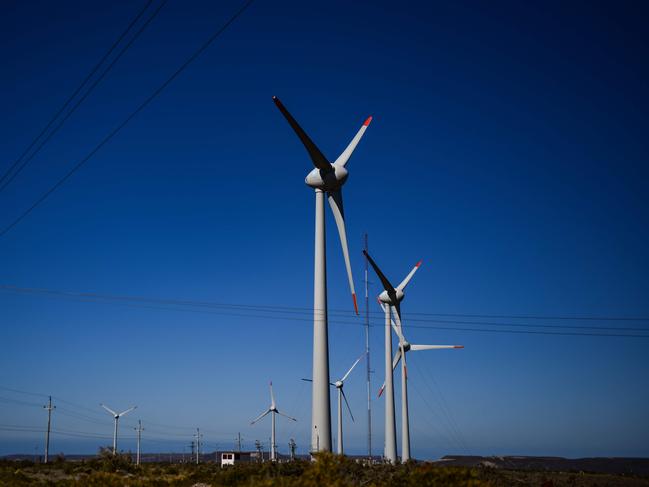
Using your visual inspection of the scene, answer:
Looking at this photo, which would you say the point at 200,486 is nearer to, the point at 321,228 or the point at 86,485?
the point at 86,485

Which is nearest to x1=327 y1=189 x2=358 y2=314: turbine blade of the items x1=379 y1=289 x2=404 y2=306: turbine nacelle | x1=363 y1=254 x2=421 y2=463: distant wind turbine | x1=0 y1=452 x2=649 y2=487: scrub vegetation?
x1=0 y1=452 x2=649 y2=487: scrub vegetation

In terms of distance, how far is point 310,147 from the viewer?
145 feet

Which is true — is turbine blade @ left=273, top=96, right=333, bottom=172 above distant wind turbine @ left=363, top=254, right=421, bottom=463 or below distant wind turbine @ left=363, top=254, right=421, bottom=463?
above

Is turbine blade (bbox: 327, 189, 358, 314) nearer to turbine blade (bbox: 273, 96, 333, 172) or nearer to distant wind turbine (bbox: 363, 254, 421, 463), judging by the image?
turbine blade (bbox: 273, 96, 333, 172)

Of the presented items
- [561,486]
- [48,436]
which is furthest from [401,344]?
[48,436]

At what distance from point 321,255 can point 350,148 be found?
35.8ft

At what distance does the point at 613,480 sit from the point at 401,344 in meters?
36.9

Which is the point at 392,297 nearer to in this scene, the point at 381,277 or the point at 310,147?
the point at 381,277

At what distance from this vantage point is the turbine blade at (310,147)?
4185 cm

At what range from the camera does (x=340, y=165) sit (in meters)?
46.4

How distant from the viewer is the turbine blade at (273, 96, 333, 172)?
41847 millimetres

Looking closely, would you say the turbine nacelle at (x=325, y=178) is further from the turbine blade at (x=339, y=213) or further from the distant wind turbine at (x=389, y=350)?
the distant wind turbine at (x=389, y=350)

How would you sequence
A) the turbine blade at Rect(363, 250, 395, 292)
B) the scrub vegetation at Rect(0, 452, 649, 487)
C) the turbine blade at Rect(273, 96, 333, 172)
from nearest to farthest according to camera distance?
the scrub vegetation at Rect(0, 452, 649, 487)
the turbine blade at Rect(273, 96, 333, 172)
the turbine blade at Rect(363, 250, 395, 292)

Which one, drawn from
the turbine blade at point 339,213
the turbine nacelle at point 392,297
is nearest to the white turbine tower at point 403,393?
the turbine nacelle at point 392,297
